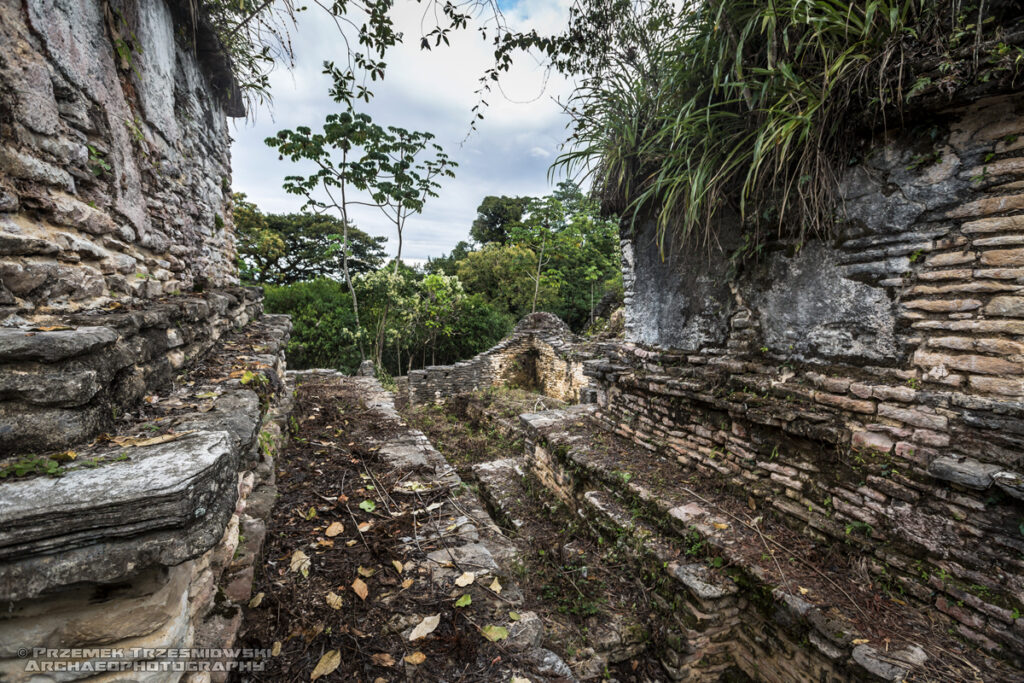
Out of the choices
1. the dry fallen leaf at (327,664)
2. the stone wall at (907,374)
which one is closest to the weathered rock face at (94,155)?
the dry fallen leaf at (327,664)

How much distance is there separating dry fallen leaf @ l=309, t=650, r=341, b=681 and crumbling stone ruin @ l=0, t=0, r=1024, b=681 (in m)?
0.23

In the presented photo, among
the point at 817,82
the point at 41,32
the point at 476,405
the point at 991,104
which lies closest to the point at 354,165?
the point at 476,405

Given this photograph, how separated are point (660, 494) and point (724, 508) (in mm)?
447

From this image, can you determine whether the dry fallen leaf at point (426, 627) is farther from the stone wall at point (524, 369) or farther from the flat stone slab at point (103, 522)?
the stone wall at point (524, 369)

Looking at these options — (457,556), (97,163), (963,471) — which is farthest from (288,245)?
(963,471)

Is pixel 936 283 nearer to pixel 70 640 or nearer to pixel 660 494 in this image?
pixel 660 494

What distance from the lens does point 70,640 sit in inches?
38.1

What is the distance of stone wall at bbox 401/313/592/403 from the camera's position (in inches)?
418

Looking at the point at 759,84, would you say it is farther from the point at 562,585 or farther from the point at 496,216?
the point at 496,216

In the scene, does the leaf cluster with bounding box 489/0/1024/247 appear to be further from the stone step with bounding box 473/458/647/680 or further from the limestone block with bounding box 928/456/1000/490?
the stone step with bounding box 473/458/647/680

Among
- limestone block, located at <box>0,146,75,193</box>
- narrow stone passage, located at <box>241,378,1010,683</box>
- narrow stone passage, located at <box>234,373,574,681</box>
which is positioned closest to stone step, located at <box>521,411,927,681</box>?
narrow stone passage, located at <box>241,378,1010,683</box>

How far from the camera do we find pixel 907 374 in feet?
7.05

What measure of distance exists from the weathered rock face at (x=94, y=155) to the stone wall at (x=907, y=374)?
3.76m

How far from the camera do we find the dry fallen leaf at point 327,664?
1.49 m
